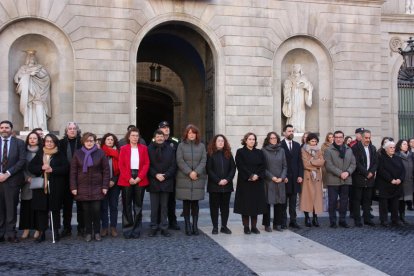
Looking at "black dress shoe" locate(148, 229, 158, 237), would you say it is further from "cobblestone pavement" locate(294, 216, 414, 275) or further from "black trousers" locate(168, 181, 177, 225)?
"cobblestone pavement" locate(294, 216, 414, 275)

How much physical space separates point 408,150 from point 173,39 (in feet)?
34.4

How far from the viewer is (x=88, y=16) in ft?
47.6

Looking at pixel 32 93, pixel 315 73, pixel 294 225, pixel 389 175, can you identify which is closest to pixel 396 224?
pixel 389 175

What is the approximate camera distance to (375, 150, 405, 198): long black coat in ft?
33.4

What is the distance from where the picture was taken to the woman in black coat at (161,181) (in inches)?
350

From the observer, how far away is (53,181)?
8375mm

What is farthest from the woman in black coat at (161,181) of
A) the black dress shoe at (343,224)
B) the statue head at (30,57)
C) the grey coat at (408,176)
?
the statue head at (30,57)

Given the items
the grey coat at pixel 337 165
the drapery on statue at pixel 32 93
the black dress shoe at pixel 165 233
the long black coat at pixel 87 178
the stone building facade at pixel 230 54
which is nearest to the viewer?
the long black coat at pixel 87 178

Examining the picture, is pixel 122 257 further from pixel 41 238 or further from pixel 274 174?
pixel 274 174

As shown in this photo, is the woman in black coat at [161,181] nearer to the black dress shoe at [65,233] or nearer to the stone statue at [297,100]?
the black dress shoe at [65,233]

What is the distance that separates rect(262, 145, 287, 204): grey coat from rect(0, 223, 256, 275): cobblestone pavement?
1575 mm

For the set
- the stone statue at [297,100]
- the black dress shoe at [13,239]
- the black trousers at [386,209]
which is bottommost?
the black dress shoe at [13,239]

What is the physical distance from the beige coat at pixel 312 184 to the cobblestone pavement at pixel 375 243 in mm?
434

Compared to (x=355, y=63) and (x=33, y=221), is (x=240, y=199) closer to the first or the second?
(x=33, y=221)
